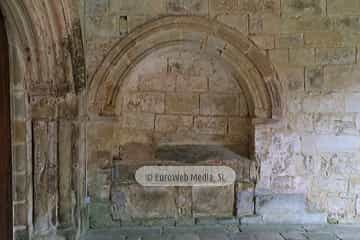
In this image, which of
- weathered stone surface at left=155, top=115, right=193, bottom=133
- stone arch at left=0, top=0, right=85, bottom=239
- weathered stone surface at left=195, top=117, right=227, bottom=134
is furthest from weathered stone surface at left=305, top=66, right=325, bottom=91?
stone arch at left=0, top=0, right=85, bottom=239

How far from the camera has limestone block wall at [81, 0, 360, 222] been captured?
144 inches

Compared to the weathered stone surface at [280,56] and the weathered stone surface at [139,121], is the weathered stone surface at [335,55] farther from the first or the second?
the weathered stone surface at [139,121]

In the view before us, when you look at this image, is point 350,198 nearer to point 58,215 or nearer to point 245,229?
point 245,229

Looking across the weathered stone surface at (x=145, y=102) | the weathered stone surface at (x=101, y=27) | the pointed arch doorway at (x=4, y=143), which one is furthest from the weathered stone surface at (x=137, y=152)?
the pointed arch doorway at (x=4, y=143)

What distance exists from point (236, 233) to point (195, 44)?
5.81 feet

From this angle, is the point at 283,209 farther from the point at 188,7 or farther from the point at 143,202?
the point at 188,7

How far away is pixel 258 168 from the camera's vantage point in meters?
3.74

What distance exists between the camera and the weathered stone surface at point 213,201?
3725 mm

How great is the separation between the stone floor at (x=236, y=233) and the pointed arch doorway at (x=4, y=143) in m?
0.84

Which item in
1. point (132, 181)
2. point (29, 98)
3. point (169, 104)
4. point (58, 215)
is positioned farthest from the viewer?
point (169, 104)

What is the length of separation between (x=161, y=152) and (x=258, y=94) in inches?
42.9

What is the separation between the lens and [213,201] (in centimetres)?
374

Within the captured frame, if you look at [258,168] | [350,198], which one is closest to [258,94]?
[258,168]

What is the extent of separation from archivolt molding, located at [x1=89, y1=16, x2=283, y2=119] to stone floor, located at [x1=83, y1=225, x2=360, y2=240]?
1064mm
